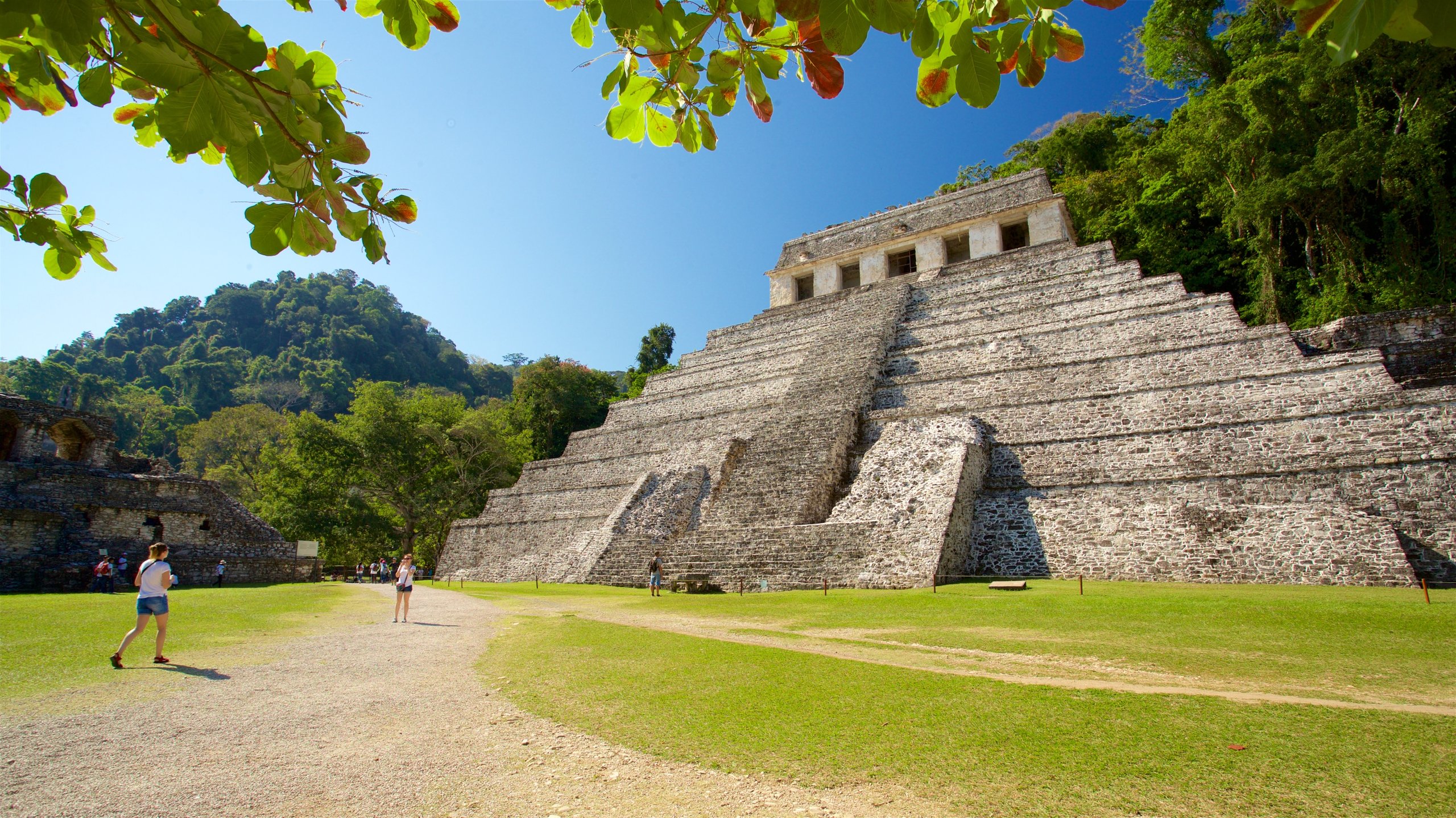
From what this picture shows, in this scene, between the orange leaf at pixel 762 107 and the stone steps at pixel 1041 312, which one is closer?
the orange leaf at pixel 762 107

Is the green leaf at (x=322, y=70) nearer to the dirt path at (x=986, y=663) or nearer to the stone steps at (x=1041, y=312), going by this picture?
the dirt path at (x=986, y=663)

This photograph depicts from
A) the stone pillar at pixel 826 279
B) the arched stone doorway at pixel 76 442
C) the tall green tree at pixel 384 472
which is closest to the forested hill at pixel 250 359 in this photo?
the tall green tree at pixel 384 472

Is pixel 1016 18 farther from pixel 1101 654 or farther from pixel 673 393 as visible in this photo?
pixel 673 393

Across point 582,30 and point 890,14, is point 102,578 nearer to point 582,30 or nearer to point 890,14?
point 582,30

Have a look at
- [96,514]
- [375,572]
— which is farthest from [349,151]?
[375,572]

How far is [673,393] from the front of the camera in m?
21.2

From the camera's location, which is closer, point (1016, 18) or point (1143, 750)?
point (1016, 18)

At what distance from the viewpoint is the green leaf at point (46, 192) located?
87.7 inches

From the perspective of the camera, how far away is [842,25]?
1.79 meters

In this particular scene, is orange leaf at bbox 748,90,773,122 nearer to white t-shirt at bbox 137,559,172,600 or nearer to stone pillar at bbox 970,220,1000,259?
white t-shirt at bbox 137,559,172,600

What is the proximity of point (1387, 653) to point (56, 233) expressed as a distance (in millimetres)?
7630

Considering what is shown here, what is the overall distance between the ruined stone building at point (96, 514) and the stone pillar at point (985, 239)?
22.9 meters

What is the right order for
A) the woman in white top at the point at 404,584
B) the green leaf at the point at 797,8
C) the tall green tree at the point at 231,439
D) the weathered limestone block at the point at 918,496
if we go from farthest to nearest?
the tall green tree at the point at 231,439, the weathered limestone block at the point at 918,496, the woman in white top at the point at 404,584, the green leaf at the point at 797,8

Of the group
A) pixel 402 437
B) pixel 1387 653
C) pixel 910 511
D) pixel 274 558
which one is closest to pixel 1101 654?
pixel 1387 653
